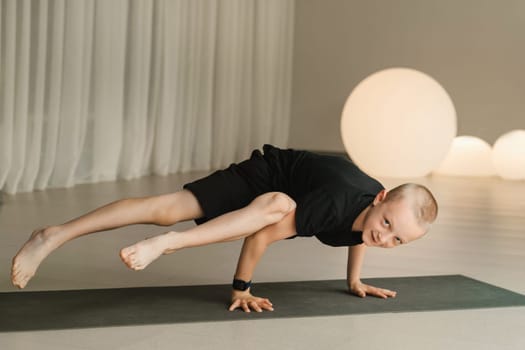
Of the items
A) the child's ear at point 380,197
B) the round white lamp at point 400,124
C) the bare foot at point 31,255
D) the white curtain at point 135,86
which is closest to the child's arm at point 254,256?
the child's ear at point 380,197

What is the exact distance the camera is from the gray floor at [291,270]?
186cm

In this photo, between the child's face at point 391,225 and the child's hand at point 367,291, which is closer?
the child's face at point 391,225

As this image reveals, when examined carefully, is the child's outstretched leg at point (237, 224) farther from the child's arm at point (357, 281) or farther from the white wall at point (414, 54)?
the white wall at point (414, 54)

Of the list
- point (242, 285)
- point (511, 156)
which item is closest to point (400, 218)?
point (242, 285)

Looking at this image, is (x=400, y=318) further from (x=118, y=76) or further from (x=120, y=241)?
(x=118, y=76)

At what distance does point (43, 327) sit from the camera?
188 centimetres

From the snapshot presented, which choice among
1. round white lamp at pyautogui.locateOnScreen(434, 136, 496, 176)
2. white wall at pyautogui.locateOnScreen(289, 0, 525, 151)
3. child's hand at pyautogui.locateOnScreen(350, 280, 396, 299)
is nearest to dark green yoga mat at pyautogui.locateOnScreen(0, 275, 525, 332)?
child's hand at pyautogui.locateOnScreen(350, 280, 396, 299)

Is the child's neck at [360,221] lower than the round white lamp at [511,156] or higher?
higher

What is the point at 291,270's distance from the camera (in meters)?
2.69

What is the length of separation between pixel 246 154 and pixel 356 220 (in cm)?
443

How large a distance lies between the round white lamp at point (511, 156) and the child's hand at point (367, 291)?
3.66 meters

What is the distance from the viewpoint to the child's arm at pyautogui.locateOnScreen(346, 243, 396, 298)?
2301 millimetres

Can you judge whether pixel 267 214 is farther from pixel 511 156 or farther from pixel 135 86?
pixel 511 156

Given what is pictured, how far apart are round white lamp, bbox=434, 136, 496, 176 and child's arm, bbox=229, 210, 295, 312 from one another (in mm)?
4072
